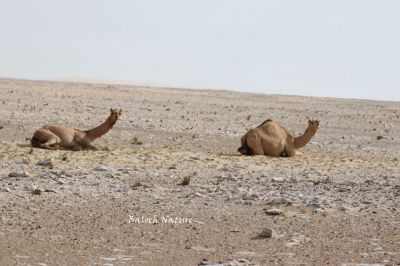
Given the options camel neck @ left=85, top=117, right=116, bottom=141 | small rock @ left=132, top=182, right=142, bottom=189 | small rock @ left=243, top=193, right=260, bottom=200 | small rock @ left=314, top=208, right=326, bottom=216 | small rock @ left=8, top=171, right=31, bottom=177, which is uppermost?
camel neck @ left=85, top=117, right=116, bottom=141

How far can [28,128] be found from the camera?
24.7 meters

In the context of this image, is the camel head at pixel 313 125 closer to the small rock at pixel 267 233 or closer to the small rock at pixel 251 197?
the small rock at pixel 251 197

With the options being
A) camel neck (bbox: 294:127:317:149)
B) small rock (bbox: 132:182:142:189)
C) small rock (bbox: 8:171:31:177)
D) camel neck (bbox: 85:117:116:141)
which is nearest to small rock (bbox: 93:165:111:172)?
small rock (bbox: 8:171:31:177)

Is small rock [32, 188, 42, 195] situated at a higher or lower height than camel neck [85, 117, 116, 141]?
lower

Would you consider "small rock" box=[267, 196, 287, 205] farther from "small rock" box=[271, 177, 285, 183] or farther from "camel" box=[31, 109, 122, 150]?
"camel" box=[31, 109, 122, 150]

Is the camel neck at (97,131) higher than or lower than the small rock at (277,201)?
higher

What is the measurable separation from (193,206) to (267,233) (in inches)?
83.6

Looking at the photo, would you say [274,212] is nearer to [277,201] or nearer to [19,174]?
[277,201]

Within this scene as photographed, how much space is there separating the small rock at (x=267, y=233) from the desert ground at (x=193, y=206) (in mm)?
24

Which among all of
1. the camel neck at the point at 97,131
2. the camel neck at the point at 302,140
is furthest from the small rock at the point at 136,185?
the camel neck at the point at 302,140

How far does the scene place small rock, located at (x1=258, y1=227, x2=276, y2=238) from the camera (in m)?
9.97

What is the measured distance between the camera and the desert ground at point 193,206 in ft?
30.2

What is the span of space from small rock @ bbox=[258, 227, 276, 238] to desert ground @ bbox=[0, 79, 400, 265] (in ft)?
0.08

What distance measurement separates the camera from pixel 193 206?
1191 centimetres
